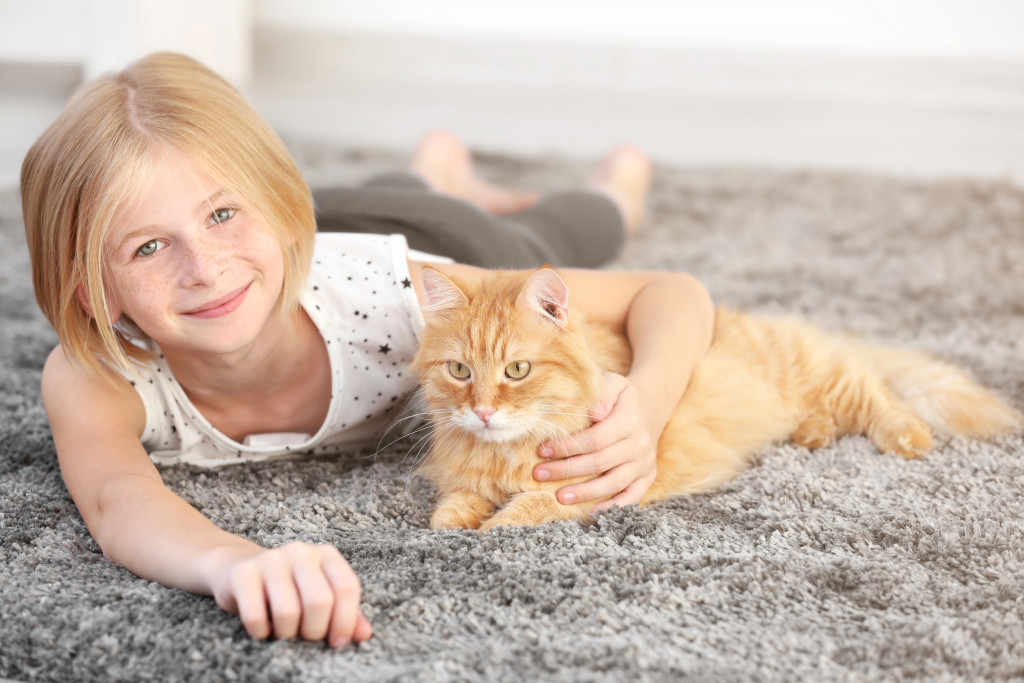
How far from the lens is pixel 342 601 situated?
0.94 m

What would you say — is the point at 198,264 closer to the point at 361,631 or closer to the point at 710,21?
the point at 361,631

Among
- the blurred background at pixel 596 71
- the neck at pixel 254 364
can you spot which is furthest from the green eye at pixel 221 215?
the blurred background at pixel 596 71

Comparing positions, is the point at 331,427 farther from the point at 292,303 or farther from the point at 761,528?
the point at 761,528

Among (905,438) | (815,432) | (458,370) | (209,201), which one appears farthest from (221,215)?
(905,438)

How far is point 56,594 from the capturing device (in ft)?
3.52

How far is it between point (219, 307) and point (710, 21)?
379 cm

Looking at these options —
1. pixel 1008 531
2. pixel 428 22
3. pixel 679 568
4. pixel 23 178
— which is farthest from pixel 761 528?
pixel 428 22

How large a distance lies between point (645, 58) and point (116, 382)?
380 cm

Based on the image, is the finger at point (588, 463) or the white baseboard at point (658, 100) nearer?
the finger at point (588, 463)

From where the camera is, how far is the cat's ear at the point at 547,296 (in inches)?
46.6

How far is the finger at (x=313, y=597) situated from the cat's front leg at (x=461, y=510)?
1.07 ft

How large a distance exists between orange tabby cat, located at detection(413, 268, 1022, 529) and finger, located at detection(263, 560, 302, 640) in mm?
347

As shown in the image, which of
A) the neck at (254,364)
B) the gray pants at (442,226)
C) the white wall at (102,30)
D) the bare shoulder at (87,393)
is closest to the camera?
the bare shoulder at (87,393)

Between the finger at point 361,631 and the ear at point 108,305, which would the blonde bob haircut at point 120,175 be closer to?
the ear at point 108,305
